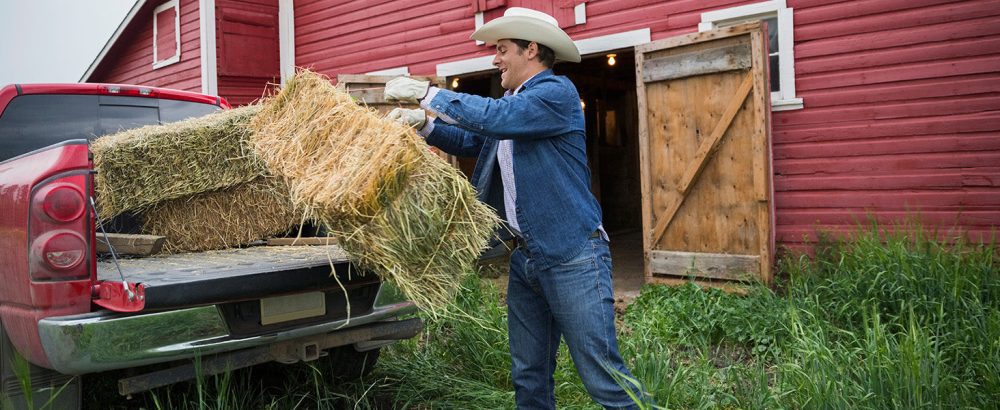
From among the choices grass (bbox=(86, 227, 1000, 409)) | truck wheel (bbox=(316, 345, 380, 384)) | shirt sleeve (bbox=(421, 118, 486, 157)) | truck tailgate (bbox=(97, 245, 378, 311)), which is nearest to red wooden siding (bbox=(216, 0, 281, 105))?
grass (bbox=(86, 227, 1000, 409))

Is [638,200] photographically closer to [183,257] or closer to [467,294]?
[467,294]

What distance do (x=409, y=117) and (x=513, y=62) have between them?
45 cm

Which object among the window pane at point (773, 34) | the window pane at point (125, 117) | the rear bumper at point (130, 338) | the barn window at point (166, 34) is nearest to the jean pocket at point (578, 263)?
the rear bumper at point (130, 338)

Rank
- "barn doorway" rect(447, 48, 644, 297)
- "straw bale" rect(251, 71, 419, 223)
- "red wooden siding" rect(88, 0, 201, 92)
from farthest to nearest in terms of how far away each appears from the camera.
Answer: "barn doorway" rect(447, 48, 644, 297) < "red wooden siding" rect(88, 0, 201, 92) < "straw bale" rect(251, 71, 419, 223)

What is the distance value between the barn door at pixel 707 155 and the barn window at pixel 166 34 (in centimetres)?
903

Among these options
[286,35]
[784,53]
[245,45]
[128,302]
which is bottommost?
[128,302]

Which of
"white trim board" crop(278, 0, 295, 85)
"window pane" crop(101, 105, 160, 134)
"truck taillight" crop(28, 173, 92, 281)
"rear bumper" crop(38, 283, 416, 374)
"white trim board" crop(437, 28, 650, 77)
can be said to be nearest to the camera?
"rear bumper" crop(38, 283, 416, 374)

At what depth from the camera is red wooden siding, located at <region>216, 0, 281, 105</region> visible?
10.9 m

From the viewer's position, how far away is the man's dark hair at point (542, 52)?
2.62 metres

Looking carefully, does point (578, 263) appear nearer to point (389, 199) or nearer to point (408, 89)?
point (389, 199)

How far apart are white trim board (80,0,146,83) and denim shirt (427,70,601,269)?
1249cm

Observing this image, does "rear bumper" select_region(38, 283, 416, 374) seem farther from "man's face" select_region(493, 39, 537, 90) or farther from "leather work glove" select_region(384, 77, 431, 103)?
"man's face" select_region(493, 39, 537, 90)

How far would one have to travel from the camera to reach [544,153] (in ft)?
8.18

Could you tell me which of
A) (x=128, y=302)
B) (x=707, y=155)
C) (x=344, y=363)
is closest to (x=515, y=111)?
(x=128, y=302)
